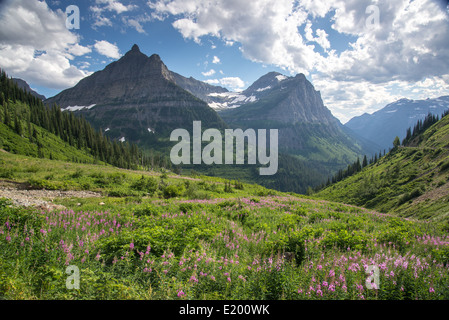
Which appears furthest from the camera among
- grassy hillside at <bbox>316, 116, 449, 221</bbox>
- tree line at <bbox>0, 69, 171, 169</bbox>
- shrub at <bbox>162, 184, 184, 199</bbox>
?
tree line at <bbox>0, 69, 171, 169</bbox>

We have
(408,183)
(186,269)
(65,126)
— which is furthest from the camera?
(65,126)

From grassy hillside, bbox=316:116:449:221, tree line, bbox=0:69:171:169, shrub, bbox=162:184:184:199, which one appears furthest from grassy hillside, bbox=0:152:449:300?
tree line, bbox=0:69:171:169

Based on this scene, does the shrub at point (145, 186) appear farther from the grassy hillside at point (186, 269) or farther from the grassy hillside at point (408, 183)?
the grassy hillside at point (408, 183)

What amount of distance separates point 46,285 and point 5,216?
14.8 feet

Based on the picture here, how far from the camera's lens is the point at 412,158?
102 metres

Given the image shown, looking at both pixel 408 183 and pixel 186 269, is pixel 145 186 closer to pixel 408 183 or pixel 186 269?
pixel 186 269

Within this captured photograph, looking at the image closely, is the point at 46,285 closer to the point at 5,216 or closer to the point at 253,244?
the point at 5,216

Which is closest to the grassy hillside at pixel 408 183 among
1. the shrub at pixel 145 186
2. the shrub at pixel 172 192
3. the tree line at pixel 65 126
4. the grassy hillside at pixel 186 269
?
the shrub at pixel 172 192

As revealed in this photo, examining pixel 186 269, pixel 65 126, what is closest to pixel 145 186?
pixel 186 269

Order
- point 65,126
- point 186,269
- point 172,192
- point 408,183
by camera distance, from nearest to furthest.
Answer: point 186,269
point 172,192
point 408,183
point 65,126

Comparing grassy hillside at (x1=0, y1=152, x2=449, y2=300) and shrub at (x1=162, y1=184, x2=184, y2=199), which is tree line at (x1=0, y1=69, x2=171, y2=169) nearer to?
shrub at (x1=162, y1=184, x2=184, y2=199)

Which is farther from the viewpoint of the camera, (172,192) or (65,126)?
(65,126)
